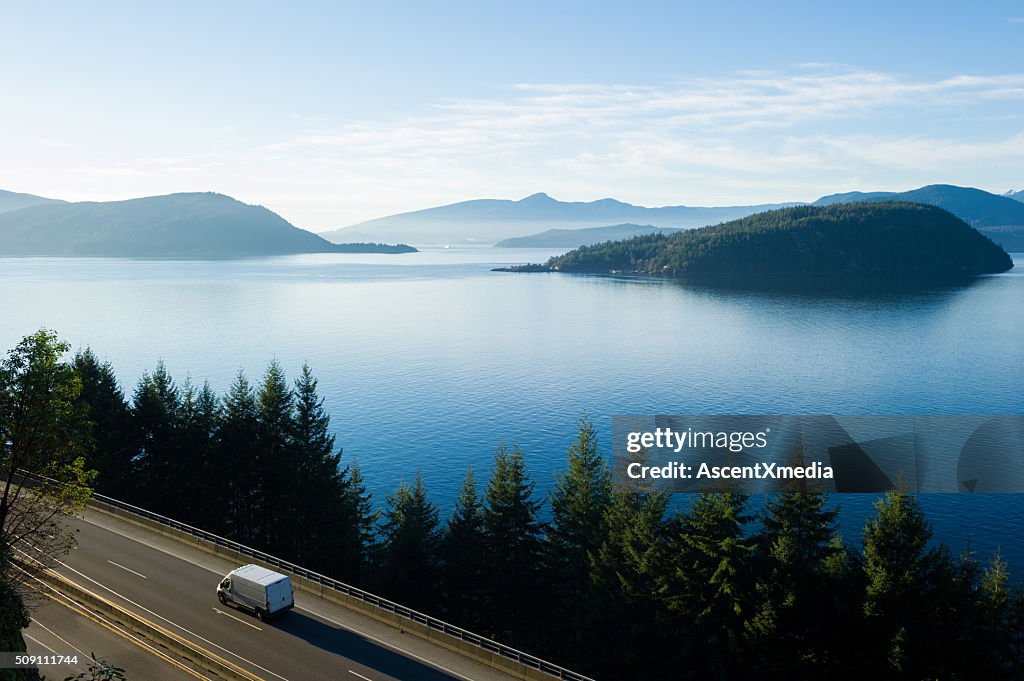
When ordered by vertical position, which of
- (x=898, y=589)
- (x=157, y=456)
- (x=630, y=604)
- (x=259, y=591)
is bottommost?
(x=630, y=604)

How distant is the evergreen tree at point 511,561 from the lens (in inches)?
1689

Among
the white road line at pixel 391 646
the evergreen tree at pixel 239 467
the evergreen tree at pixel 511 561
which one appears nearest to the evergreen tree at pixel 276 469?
the evergreen tree at pixel 239 467

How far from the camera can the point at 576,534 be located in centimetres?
4347

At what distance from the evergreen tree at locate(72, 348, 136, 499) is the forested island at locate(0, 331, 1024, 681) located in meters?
0.13

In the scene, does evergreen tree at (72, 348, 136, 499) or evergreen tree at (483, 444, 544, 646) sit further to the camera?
evergreen tree at (72, 348, 136, 499)

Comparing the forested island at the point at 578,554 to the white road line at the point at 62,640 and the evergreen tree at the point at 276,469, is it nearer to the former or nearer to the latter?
the evergreen tree at the point at 276,469

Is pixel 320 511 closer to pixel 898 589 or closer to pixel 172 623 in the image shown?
pixel 172 623

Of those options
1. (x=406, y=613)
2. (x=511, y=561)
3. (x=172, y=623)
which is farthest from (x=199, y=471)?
(x=406, y=613)

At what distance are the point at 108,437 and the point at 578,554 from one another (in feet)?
118

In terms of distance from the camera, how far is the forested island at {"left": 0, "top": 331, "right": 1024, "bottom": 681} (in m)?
31.1

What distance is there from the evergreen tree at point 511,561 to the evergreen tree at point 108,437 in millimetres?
28032

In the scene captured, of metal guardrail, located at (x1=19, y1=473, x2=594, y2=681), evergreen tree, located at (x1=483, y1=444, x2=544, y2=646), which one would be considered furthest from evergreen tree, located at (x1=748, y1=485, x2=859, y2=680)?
evergreen tree, located at (x1=483, y1=444, x2=544, y2=646)

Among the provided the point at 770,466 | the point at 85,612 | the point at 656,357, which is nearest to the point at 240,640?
the point at 85,612

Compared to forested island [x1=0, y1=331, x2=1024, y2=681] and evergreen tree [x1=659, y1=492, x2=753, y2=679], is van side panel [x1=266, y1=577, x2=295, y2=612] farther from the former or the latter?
evergreen tree [x1=659, y1=492, x2=753, y2=679]
